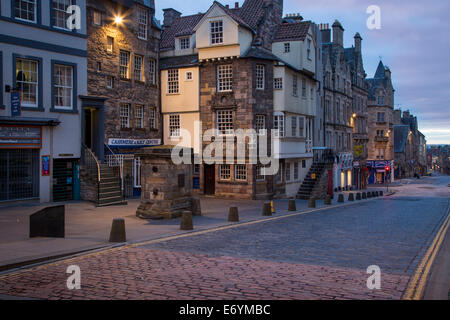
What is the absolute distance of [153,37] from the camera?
100 ft

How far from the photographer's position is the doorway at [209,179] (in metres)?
30.6

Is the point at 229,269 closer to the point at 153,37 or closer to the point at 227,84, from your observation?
the point at 227,84

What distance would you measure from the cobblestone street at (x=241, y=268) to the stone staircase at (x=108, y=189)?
9.12 metres

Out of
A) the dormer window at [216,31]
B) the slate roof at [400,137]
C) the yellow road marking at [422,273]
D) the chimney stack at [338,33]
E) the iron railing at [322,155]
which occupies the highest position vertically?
the chimney stack at [338,33]

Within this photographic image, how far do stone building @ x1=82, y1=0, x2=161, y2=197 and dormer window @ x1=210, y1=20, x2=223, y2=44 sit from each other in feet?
14.2

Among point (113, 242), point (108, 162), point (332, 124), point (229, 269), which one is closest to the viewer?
point (229, 269)

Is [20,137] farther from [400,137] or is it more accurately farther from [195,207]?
[400,137]

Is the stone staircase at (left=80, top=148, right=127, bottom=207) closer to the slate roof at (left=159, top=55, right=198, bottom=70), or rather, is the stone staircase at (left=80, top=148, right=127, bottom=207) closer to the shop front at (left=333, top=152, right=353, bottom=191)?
the slate roof at (left=159, top=55, right=198, bottom=70)

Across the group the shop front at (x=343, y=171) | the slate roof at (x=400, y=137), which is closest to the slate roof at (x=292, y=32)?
the shop front at (x=343, y=171)

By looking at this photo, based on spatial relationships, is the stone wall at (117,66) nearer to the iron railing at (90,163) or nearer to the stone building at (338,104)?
the iron railing at (90,163)

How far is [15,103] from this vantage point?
1984cm

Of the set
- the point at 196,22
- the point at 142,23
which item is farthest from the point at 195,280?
the point at 196,22

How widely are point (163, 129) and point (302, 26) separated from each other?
13503mm
